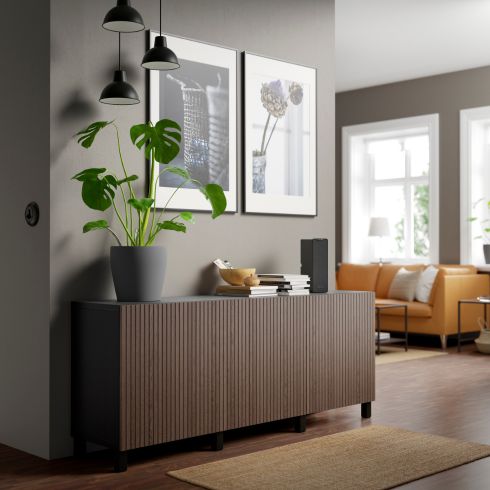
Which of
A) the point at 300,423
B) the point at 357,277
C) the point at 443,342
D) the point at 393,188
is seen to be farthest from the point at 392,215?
the point at 300,423

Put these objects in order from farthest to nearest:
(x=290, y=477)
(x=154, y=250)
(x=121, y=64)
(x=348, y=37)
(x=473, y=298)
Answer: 1. (x=473, y=298)
2. (x=348, y=37)
3. (x=121, y=64)
4. (x=154, y=250)
5. (x=290, y=477)

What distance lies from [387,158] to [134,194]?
6458 millimetres

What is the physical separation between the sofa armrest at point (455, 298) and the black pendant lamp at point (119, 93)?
509 cm

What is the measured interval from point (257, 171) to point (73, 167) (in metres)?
1.28

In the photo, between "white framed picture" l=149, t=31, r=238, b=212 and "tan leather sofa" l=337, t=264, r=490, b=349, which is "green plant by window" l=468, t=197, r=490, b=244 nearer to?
"tan leather sofa" l=337, t=264, r=490, b=349

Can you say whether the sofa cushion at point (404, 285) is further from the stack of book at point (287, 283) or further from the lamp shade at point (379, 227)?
the stack of book at point (287, 283)

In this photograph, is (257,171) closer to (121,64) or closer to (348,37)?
(121,64)

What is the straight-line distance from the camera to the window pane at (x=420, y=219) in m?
9.73

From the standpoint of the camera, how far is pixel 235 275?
4.48 metres

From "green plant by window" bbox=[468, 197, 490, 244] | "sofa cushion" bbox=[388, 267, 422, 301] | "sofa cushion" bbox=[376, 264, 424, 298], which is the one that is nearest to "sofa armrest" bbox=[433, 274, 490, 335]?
"sofa cushion" bbox=[388, 267, 422, 301]

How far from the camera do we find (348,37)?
7645 millimetres

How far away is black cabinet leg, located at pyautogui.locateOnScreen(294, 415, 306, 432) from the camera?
4.46 m

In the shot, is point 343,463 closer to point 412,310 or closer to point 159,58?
point 159,58

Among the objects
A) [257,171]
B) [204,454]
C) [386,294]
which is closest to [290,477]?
[204,454]
